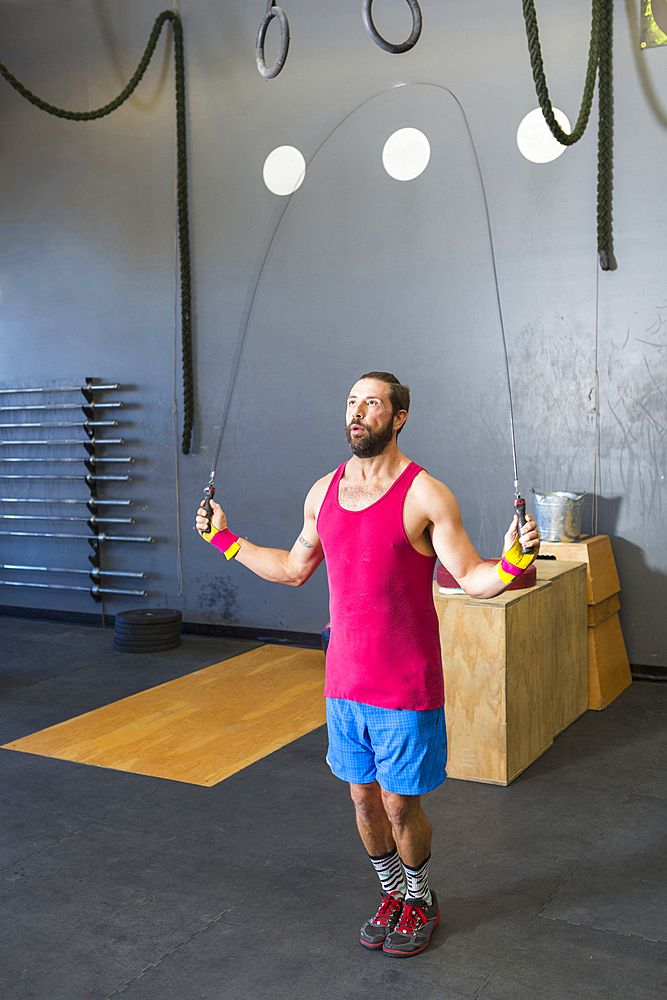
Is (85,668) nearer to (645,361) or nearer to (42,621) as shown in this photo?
(42,621)

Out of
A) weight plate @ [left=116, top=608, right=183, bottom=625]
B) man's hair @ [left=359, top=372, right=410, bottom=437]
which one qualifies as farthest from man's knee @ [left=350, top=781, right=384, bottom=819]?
weight plate @ [left=116, top=608, right=183, bottom=625]

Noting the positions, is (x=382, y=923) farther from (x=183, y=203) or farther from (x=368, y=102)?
(x=183, y=203)

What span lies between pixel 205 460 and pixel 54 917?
347 centimetres

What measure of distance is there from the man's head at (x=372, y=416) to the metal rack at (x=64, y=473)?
3.85 m

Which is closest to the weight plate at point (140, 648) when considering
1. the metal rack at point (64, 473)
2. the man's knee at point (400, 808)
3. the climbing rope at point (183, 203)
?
the metal rack at point (64, 473)

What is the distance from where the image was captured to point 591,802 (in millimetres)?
3045

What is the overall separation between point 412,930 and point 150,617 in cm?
329

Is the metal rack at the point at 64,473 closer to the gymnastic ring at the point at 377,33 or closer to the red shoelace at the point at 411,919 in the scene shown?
the gymnastic ring at the point at 377,33

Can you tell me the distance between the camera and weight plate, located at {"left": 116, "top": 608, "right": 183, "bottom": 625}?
17.0 ft

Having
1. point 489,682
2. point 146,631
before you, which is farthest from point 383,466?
point 146,631

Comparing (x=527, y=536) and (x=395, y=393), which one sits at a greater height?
(x=395, y=393)

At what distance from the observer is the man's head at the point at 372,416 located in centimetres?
212

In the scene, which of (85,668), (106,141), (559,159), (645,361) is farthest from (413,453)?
(106,141)

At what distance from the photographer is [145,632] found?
5188 mm
